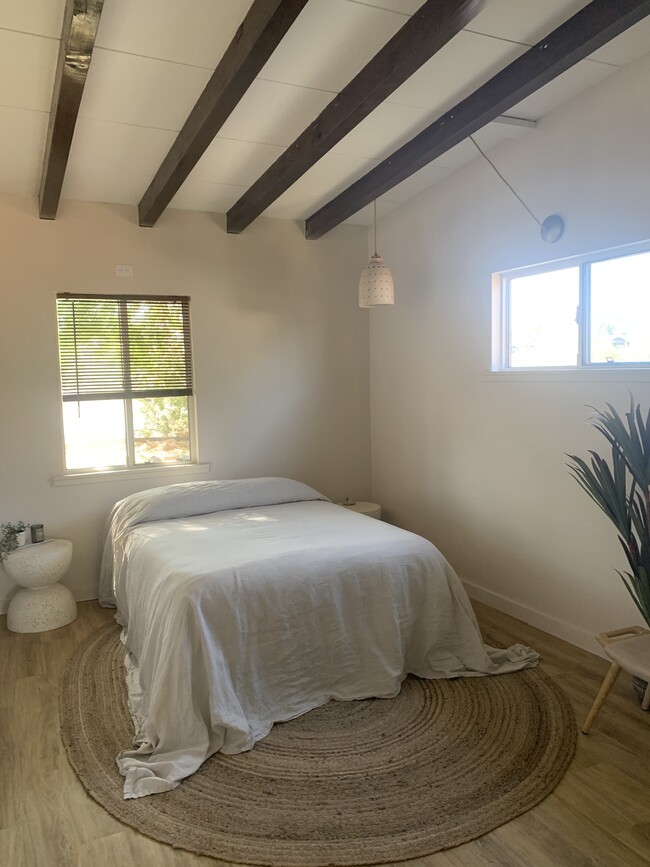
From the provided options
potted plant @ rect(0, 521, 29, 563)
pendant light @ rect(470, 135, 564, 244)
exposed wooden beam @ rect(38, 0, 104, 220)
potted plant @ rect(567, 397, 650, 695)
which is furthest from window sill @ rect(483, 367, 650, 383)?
potted plant @ rect(0, 521, 29, 563)

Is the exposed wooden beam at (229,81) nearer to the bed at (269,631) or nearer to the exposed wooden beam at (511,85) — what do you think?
the exposed wooden beam at (511,85)

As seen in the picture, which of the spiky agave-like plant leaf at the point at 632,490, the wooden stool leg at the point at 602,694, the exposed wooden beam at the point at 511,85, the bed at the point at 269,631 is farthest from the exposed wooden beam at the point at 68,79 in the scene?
the wooden stool leg at the point at 602,694

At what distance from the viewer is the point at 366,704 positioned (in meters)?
2.70

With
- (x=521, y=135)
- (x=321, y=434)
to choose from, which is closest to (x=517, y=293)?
(x=521, y=135)

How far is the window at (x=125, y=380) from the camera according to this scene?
4.00m

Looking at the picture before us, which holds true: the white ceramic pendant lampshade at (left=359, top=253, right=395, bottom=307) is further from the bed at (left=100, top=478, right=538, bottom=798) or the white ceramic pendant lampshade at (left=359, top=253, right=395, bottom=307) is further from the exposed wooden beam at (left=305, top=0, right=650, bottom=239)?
the bed at (left=100, top=478, right=538, bottom=798)

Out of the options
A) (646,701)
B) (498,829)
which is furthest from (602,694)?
(498,829)

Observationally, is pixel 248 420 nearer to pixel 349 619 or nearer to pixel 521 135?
pixel 349 619

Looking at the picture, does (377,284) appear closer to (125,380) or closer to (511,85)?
(511,85)

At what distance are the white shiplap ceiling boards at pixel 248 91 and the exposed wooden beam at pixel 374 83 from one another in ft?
0.14

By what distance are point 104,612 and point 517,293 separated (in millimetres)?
3056

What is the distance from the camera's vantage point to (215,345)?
4336 millimetres

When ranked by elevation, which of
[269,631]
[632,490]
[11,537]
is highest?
[632,490]

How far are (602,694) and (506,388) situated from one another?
1.68 meters
